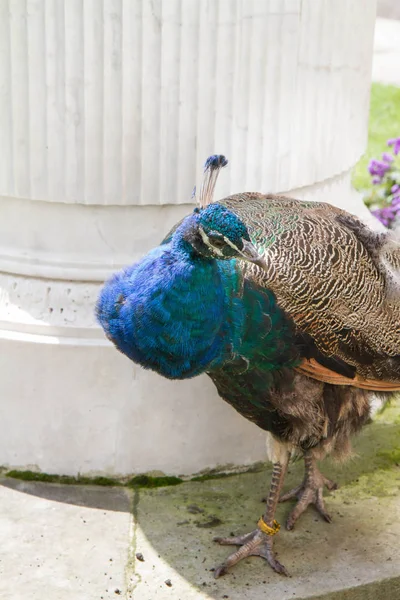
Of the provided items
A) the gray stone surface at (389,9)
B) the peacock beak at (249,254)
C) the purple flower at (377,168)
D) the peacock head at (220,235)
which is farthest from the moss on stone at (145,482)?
the gray stone surface at (389,9)

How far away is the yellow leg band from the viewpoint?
12.0ft

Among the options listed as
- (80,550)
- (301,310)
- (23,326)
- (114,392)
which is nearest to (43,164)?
(23,326)

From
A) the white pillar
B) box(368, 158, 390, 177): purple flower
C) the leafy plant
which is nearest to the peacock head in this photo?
the white pillar

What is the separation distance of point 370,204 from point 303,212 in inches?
96.3

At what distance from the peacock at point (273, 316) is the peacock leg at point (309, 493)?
18cm

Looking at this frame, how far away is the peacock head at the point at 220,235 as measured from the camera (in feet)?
9.47

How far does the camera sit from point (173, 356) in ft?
10.3

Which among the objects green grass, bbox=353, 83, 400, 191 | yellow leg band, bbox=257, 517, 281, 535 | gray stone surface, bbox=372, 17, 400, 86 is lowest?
yellow leg band, bbox=257, 517, 281, 535

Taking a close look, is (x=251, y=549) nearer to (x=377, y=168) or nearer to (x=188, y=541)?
(x=188, y=541)

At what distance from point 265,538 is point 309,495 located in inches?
13.3

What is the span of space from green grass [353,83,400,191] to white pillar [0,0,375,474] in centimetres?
235

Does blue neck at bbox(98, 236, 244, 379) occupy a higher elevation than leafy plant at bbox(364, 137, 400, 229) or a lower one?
higher

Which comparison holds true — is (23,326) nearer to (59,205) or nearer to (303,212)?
(59,205)

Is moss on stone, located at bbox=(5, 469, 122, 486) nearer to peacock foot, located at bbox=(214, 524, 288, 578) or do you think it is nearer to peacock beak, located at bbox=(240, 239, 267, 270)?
peacock foot, located at bbox=(214, 524, 288, 578)
